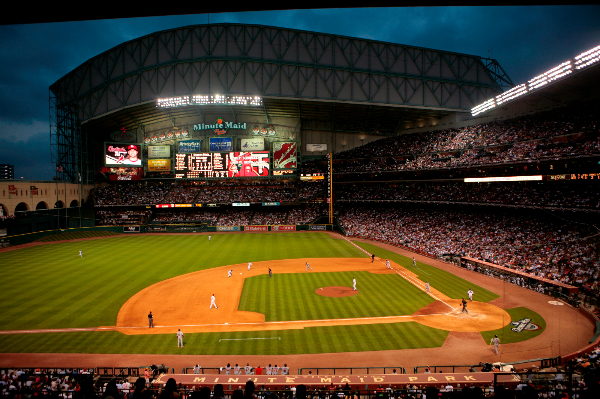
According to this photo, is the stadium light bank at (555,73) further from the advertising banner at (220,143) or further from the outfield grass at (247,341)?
the advertising banner at (220,143)

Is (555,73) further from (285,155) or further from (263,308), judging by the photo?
(285,155)

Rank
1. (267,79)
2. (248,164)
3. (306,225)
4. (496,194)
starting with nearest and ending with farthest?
(496,194) < (267,79) < (306,225) < (248,164)

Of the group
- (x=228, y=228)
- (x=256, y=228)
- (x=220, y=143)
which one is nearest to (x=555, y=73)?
(x=256, y=228)

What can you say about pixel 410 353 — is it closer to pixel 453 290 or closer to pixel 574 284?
pixel 453 290

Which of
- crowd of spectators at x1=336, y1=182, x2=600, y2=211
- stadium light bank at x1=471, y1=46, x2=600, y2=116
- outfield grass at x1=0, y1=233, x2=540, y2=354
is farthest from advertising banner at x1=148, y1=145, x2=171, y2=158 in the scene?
stadium light bank at x1=471, y1=46, x2=600, y2=116

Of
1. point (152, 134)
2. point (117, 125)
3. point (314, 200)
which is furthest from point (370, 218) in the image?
point (117, 125)

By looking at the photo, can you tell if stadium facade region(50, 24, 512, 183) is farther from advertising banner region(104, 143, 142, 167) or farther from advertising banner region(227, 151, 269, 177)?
advertising banner region(227, 151, 269, 177)

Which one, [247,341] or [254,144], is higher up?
[254,144]
